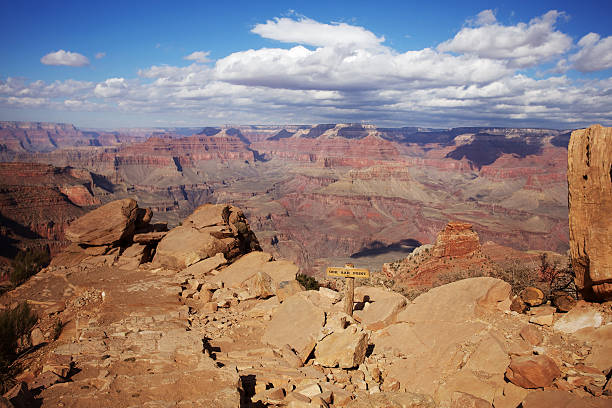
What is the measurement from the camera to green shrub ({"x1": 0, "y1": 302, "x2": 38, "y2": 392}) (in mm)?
10584

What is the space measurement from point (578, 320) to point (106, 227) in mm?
22495

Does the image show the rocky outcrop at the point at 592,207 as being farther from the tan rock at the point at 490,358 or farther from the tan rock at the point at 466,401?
the tan rock at the point at 466,401

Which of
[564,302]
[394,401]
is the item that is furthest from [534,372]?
[564,302]

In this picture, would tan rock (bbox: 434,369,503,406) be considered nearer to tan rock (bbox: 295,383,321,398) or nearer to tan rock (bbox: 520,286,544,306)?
tan rock (bbox: 295,383,321,398)

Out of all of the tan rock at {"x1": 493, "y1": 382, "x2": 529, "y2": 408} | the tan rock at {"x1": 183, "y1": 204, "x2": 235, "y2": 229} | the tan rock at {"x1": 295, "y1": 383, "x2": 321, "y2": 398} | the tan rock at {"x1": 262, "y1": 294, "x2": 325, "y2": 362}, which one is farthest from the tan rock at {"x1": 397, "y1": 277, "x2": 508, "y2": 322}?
the tan rock at {"x1": 183, "y1": 204, "x2": 235, "y2": 229}

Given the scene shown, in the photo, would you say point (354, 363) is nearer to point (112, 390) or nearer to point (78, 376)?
point (112, 390)

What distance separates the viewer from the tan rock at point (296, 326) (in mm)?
10289

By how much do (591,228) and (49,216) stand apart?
113m

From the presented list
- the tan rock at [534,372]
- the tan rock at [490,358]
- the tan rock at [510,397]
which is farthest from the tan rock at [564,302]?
the tan rock at [510,397]

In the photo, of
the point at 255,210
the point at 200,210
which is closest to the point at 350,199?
the point at 255,210

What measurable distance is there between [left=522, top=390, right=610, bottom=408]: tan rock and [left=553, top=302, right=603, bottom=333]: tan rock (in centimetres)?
271

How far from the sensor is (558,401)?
6586 mm

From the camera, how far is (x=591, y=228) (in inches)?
360

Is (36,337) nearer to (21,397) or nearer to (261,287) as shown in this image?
(21,397)
